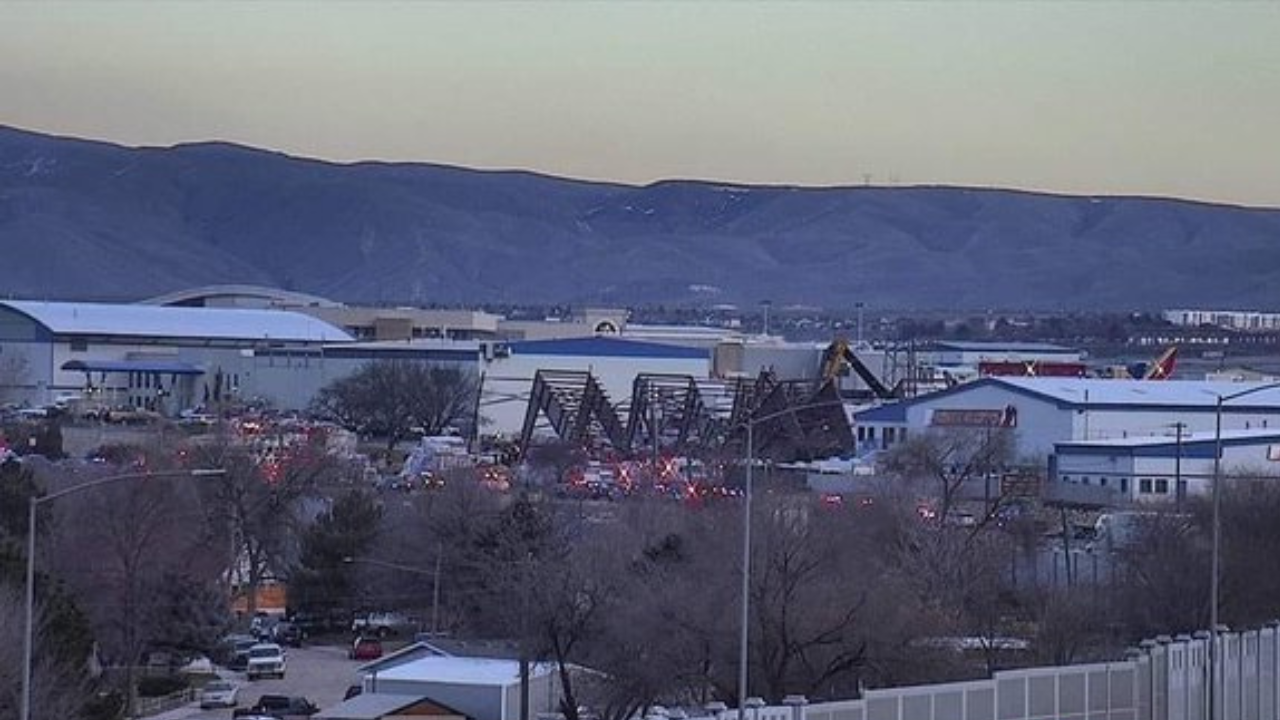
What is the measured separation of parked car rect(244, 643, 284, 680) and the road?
0.55 ft

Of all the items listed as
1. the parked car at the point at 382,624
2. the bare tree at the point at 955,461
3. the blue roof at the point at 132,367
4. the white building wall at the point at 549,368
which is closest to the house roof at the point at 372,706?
the parked car at the point at 382,624

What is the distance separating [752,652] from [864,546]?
1752cm

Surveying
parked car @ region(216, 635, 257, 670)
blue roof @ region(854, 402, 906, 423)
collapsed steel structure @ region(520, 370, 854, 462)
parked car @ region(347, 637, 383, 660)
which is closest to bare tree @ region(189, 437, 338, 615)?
parked car @ region(347, 637, 383, 660)

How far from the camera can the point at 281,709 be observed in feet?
149

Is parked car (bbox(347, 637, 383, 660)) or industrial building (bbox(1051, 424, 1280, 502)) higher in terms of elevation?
industrial building (bbox(1051, 424, 1280, 502))

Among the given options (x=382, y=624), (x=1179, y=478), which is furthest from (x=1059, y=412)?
(x=382, y=624)

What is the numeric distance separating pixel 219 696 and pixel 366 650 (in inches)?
280

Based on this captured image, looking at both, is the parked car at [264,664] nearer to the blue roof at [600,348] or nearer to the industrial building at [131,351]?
the industrial building at [131,351]

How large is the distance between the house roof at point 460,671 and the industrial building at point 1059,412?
44016 millimetres

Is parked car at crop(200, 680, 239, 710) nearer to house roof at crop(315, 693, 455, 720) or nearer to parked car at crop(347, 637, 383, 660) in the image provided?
house roof at crop(315, 693, 455, 720)

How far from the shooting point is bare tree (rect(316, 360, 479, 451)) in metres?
113

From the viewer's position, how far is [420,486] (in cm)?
7288

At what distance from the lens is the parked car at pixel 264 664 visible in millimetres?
50906

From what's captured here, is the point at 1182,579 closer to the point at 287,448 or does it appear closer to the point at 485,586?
the point at 485,586
